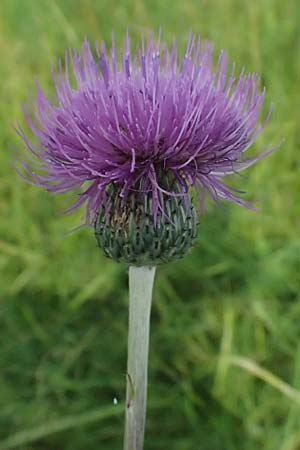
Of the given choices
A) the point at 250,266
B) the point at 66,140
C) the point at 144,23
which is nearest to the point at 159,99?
the point at 66,140

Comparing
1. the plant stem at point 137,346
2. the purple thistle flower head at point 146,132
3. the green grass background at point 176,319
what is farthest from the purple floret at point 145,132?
the green grass background at point 176,319

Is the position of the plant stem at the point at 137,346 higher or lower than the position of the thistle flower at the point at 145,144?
lower

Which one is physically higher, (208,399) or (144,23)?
(144,23)

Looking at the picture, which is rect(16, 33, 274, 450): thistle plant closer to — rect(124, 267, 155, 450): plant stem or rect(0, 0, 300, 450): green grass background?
rect(124, 267, 155, 450): plant stem

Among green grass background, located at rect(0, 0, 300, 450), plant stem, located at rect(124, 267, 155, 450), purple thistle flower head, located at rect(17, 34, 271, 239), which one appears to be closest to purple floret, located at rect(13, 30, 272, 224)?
purple thistle flower head, located at rect(17, 34, 271, 239)

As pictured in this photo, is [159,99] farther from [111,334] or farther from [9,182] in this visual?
[9,182]

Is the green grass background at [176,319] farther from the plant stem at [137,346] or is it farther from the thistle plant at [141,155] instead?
the thistle plant at [141,155]

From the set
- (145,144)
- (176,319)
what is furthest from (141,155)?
(176,319)
